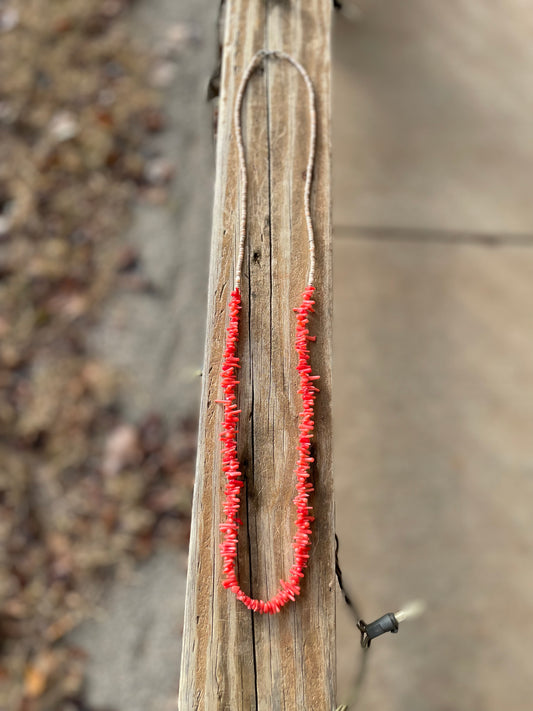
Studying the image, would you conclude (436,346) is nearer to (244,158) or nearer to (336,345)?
(336,345)

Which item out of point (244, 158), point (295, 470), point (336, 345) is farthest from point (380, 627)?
point (336, 345)

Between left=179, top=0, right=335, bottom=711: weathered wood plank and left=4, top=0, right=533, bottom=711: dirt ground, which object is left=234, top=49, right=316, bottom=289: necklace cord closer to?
left=179, top=0, right=335, bottom=711: weathered wood plank

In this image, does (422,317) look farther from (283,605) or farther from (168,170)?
(283,605)

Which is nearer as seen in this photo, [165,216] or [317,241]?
[317,241]

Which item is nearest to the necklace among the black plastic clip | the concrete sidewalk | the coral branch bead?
the coral branch bead

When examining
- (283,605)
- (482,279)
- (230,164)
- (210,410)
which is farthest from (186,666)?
(482,279)

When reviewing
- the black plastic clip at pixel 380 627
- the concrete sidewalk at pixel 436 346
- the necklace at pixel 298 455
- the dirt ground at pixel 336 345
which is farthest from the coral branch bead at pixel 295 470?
the concrete sidewalk at pixel 436 346

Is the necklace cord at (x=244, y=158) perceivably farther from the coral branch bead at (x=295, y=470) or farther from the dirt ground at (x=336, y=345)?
the dirt ground at (x=336, y=345)

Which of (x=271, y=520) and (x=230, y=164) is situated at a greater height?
(x=230, y=164)
